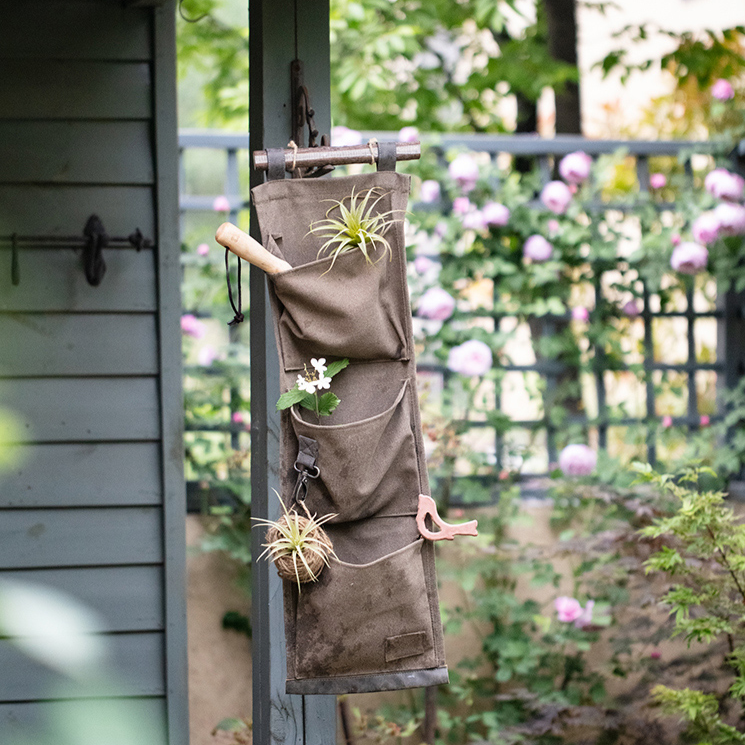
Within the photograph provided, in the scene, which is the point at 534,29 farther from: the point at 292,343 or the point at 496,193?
the point at 292,343

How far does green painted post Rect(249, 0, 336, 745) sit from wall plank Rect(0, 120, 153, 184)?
687 millimetres

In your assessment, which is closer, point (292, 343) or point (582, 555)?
point (292, 343)

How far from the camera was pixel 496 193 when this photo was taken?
117 inches

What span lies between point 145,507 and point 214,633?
1003 millimetres

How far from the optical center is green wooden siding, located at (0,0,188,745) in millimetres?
1969

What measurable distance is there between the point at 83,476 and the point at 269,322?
2.80 ft

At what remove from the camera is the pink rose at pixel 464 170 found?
2.85m

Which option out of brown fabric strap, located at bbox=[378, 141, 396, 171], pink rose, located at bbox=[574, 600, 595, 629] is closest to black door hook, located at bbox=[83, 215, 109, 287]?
brown fabric strap, located at bbox=[378, 141, 396, 171]

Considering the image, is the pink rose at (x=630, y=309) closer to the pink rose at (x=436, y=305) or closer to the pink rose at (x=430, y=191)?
the pink rose at (x=436, y=305)

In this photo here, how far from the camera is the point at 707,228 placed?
9.19ft

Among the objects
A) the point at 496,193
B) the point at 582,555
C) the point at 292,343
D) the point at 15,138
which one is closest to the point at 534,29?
the point at 496,193

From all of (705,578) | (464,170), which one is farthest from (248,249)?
(464,170)

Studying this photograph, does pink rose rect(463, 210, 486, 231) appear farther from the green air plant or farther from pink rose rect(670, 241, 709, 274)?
the green air plant

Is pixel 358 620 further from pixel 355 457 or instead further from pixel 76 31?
pixel 76 31
